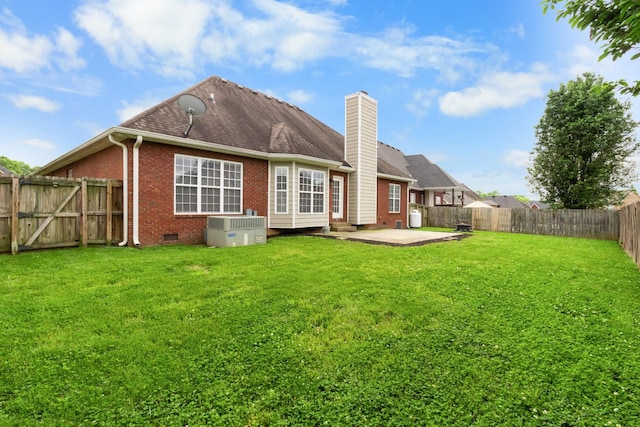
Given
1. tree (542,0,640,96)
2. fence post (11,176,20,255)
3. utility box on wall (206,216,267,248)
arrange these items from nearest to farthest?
tree (542,0,640,96) → fence post (11,176,20,255) → utility box on wall (206,216,267,248)

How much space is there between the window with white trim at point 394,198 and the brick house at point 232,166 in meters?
0.78

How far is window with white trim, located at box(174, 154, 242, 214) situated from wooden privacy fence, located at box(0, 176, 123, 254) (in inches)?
67.2

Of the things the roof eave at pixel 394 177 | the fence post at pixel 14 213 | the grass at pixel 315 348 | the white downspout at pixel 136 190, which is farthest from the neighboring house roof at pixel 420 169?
the fence post at pixel 14 213

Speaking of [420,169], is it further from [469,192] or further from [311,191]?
[311,191]

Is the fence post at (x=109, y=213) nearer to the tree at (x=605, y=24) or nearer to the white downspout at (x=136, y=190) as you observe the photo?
the white downspout at (x=136, y=190)

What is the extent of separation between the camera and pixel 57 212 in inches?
309

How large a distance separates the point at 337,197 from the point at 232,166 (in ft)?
18.5

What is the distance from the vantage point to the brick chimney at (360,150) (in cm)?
1471

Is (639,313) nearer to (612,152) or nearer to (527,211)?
(527,211)

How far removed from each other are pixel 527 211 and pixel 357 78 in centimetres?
1239

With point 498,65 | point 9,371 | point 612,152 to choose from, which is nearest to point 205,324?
point 9,371

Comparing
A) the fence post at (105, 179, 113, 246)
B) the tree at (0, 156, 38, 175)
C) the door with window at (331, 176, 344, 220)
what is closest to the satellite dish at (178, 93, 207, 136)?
the fence post at (105, 179, 113, 246)

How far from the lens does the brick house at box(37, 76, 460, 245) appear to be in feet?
29.2

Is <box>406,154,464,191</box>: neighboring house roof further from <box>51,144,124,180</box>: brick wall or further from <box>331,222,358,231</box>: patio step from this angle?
<box>51,144,124,180</box>: brick wall
